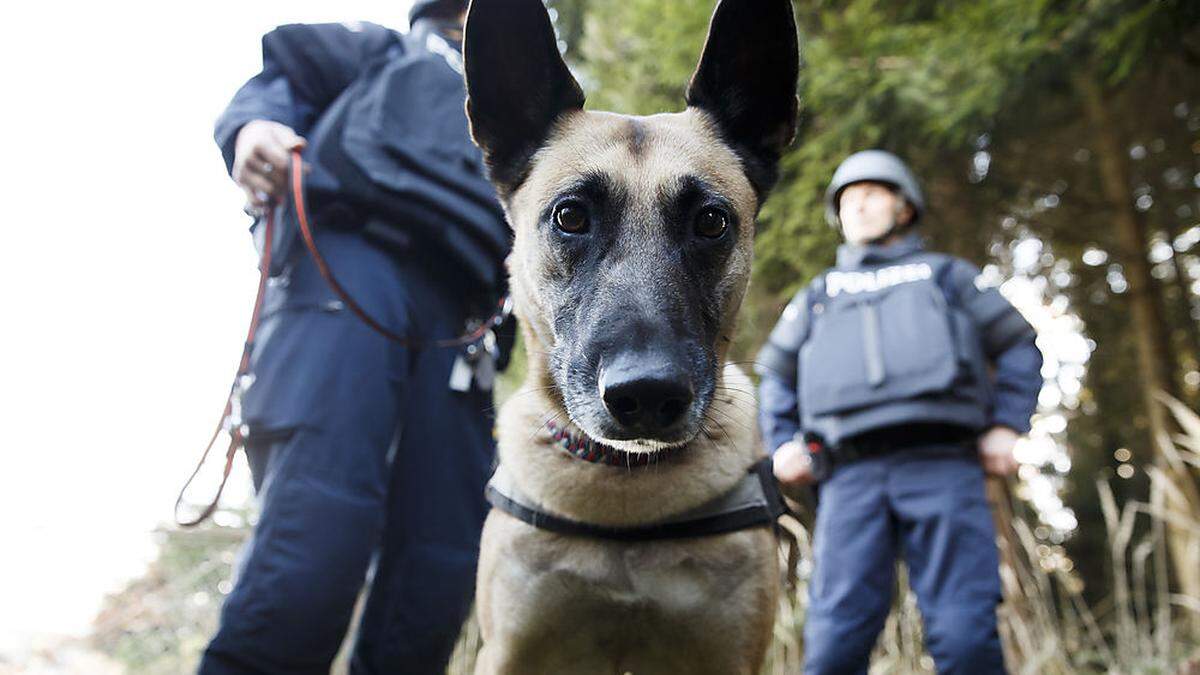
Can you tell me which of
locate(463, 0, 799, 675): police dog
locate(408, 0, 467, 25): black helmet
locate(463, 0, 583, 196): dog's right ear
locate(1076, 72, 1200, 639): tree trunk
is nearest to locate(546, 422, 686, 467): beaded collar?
locate(463, 0, 799, 675): police dog

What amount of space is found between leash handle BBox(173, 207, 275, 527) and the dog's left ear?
118 cm

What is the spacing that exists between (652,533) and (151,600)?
488 centimetres

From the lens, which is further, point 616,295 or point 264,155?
point 264,155

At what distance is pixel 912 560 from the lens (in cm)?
311

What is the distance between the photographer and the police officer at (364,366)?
2037mm

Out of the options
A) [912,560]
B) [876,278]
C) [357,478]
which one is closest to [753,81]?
[357,478]

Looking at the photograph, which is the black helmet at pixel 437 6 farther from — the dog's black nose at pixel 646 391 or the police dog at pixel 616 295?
the dog's black nose at pixel 646 391

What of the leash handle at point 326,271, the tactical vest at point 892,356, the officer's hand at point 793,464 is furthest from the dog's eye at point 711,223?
the officer's hand at point 793,464

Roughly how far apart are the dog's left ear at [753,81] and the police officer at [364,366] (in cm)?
75

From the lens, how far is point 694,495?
6.27 ft

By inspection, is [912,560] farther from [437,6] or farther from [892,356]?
[437,6]

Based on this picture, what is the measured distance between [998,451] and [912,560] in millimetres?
512

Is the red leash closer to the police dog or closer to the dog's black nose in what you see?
the police dog

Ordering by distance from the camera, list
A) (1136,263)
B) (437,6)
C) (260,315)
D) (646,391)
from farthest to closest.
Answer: (1136,263), (437,6), (260,315), (646,391)
